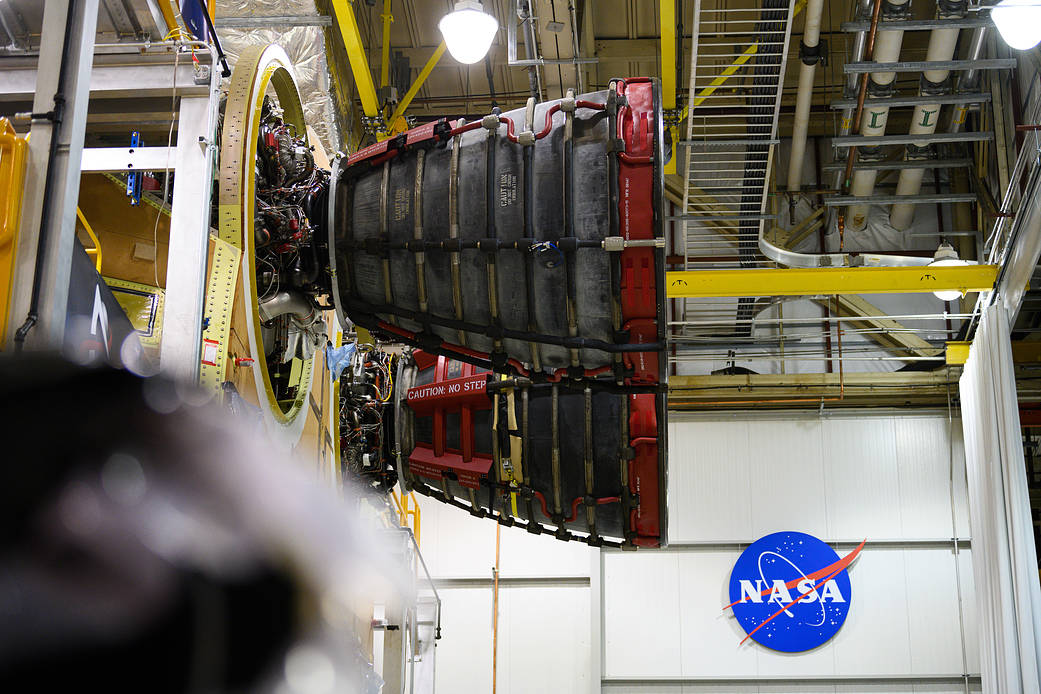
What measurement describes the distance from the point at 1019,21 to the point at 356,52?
8604mm

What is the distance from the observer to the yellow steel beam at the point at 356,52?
44.5 ft

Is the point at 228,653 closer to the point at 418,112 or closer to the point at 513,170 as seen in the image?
the point at 513,170

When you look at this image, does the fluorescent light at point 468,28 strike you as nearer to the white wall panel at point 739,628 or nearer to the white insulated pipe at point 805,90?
the white insulated pipe at point 805,90

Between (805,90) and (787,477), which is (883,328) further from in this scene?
(805,90)

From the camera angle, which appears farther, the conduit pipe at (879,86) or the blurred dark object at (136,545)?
the conduit pipe at (879,86)


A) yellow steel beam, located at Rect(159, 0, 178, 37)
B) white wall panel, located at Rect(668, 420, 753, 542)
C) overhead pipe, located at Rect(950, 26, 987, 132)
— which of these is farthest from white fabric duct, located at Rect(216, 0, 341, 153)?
white wall panel, located at Rect(668, 420, 753, 542)

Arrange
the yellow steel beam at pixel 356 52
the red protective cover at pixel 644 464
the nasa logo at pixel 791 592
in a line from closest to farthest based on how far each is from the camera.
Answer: the red protective cover at pixel 644 464 < the yellow steel beam at pixel 356 52 < the nasa logo at pixel 791 592

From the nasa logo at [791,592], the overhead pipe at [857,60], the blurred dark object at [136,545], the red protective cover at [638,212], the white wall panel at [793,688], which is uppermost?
the overhead pipe at [857,60]

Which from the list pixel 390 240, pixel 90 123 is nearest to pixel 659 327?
pixel 390 240

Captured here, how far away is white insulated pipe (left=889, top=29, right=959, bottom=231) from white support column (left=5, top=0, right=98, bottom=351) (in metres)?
14.0

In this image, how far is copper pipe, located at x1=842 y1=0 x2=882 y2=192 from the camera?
14.1m

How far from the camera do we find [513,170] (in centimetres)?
645

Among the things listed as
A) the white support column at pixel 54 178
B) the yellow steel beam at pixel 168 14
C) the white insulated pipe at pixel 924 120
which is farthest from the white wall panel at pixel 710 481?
the white support column at pixel 54 178

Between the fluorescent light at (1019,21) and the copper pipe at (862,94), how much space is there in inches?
124
